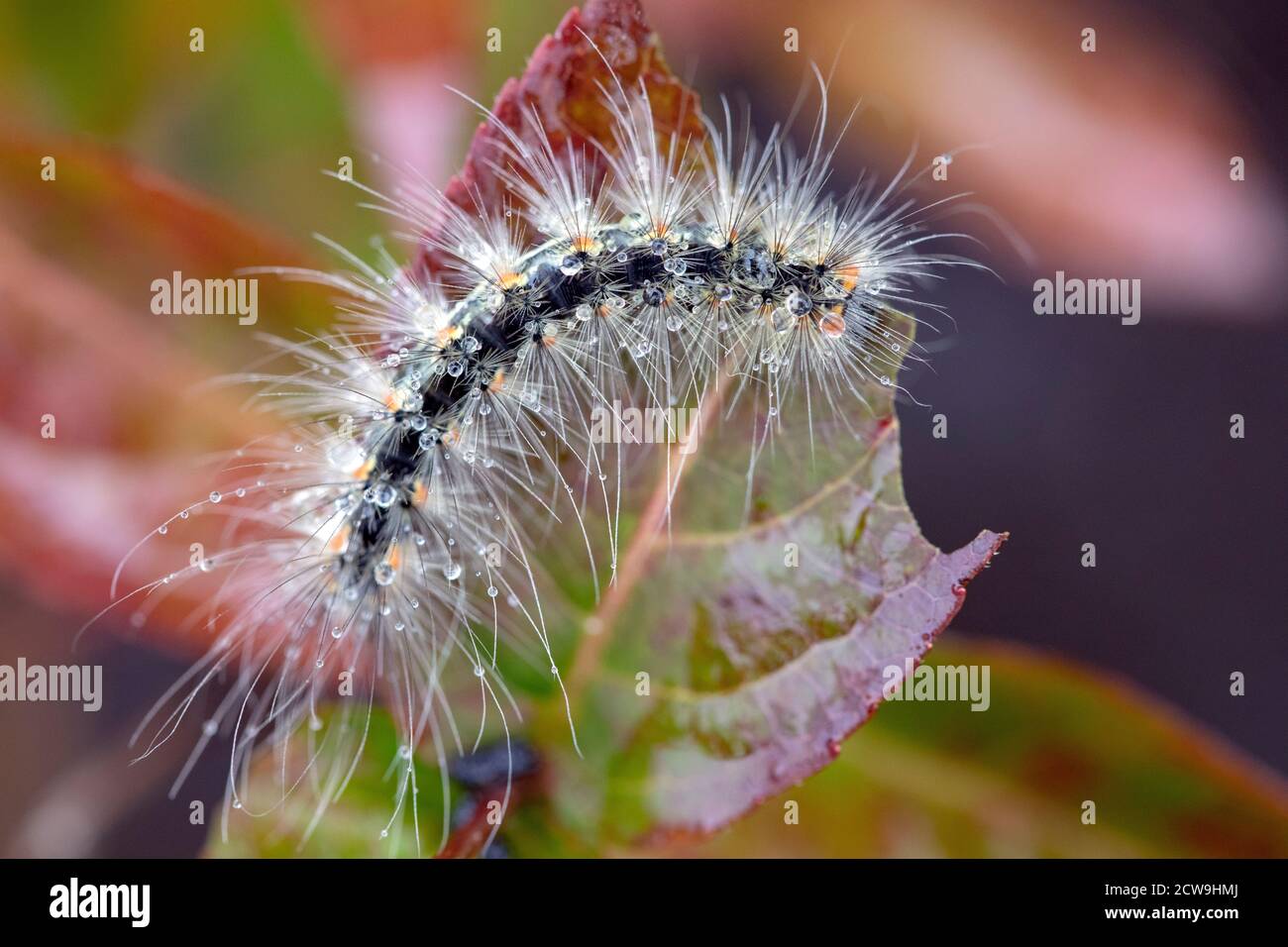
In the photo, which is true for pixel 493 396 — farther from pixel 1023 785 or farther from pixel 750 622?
pixel 1023 785

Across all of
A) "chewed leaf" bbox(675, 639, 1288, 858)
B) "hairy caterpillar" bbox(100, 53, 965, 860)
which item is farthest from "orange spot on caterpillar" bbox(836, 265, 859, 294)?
"chewed leaf" bbox(675, 639, 1288, 858)

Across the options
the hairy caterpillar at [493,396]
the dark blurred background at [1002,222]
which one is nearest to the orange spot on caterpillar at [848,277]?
the hairy caterpillar at [493,396]

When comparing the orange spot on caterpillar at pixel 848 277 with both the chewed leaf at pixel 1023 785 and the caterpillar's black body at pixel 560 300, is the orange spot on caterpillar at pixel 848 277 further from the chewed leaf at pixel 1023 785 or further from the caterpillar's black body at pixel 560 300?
the chewed leaf at pixel 1023 785

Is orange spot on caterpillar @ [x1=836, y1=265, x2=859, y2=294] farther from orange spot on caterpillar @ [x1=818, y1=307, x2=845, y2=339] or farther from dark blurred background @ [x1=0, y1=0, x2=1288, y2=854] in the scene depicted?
dark blurred background @ [x1=0, y1=0, x2=1288, y2=854]

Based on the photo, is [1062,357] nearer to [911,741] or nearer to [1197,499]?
[1197,499]

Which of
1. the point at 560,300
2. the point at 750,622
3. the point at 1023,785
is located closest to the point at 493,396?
the point at 560,300
